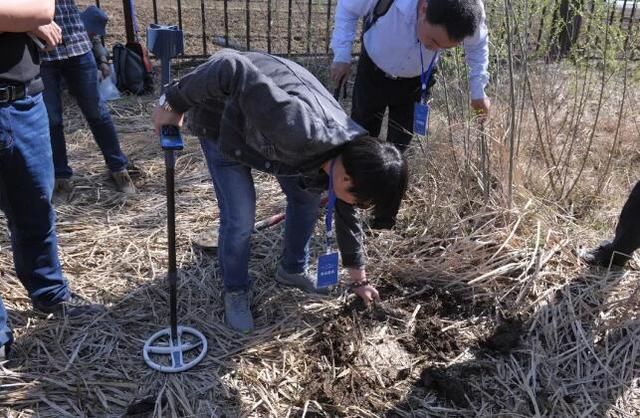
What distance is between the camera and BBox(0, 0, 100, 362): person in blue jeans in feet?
6.14

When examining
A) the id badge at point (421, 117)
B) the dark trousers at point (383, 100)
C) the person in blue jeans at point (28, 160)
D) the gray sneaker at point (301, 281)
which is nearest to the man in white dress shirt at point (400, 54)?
the dark trousers at point (383, 100)

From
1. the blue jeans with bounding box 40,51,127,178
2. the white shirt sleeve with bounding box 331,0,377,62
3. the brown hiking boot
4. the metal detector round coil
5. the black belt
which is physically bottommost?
the metal detector round coil

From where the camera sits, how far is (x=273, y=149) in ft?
6.68

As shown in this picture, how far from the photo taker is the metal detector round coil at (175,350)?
2246 millimetres

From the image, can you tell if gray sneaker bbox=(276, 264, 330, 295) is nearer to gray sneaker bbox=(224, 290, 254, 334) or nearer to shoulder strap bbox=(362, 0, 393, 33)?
gray sneaker bbox=(224, 290, 254, 334)

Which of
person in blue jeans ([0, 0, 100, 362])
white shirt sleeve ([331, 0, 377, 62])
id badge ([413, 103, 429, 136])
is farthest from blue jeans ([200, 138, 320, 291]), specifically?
white shirt sleeve ([331, 0, 377, 62])

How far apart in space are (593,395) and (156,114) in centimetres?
194

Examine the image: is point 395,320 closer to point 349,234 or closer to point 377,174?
point 349,234

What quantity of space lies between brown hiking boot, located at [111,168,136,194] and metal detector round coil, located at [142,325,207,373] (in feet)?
4.60

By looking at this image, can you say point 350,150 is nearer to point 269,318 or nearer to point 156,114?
point 156,114

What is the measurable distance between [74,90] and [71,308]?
4.40 feet

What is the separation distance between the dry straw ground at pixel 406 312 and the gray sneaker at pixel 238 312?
5 cm

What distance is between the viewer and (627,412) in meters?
2.22

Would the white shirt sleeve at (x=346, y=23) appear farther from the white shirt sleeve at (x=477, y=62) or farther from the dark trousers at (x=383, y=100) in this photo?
the white shirt sleeve at (x=477, y=62)
